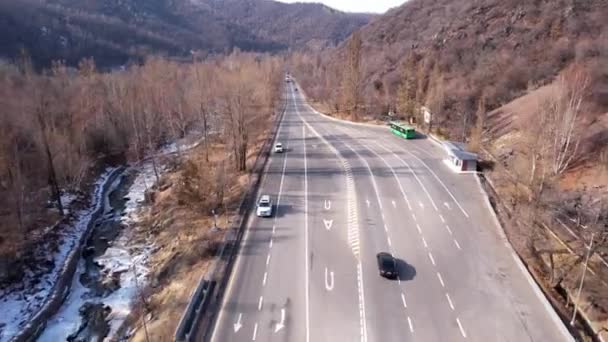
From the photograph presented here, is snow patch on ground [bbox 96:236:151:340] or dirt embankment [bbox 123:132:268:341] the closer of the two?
dirt embankment [bbox 123:132:268:341]

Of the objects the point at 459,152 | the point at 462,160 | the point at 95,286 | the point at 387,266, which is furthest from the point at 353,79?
the point at 95,286

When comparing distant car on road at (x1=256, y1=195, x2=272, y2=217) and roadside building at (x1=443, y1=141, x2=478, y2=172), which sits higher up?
roadside building at (x1=443, y1=141, x2=478, y2=172)

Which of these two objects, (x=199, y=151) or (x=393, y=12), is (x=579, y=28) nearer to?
(x=199, y=151)

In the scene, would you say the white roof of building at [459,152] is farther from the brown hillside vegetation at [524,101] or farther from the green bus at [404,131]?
the green bus at [404,131]

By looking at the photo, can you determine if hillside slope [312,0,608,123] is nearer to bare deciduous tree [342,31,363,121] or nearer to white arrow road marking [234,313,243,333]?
bare deciduous tree [342,31,363,121]

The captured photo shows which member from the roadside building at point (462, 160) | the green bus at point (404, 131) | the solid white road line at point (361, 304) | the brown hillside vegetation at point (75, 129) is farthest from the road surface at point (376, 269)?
the green bus at point (404, 131)

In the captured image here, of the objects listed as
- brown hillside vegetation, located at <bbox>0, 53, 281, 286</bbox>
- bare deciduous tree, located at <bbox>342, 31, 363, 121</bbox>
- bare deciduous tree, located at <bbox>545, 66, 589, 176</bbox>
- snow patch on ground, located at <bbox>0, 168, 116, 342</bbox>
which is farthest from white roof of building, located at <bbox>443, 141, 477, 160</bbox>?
snow patch on ground, located at <bbox>0, 168, 116, 342</bbox>

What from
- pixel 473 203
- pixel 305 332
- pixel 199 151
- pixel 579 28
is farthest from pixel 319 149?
pixel 579 28
